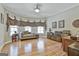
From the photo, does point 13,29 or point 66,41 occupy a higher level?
point 13,29

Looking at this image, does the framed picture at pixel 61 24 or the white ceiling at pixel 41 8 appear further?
the framed picture at pixel 61 24

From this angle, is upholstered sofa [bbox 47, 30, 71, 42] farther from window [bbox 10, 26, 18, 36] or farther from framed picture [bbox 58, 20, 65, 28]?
window [bbox 10, 26, 18, 36]

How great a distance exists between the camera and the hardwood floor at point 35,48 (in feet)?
6.12

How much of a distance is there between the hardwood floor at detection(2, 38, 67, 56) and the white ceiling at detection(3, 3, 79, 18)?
561 millimetres

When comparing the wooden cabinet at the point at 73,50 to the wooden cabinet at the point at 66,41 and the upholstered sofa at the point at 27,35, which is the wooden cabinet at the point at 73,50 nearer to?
the wooden cabinet at the point at 66,41

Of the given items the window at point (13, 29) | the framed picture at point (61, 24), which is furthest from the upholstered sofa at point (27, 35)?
the framed picture at point (61, 24)

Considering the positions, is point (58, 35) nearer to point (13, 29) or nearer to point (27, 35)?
point (27, 35)

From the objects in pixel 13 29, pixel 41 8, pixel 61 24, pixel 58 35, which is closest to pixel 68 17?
pixel 61 24

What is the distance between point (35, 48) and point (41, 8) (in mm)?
843

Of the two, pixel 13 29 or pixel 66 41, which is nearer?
pixel 13 29

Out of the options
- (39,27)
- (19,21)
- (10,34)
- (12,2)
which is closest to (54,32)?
(39,27)

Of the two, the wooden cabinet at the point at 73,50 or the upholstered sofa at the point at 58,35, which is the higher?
the upholstered sofa at the point at 58,35

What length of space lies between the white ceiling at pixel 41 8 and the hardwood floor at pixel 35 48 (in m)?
0.56

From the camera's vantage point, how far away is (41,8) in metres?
1.92
